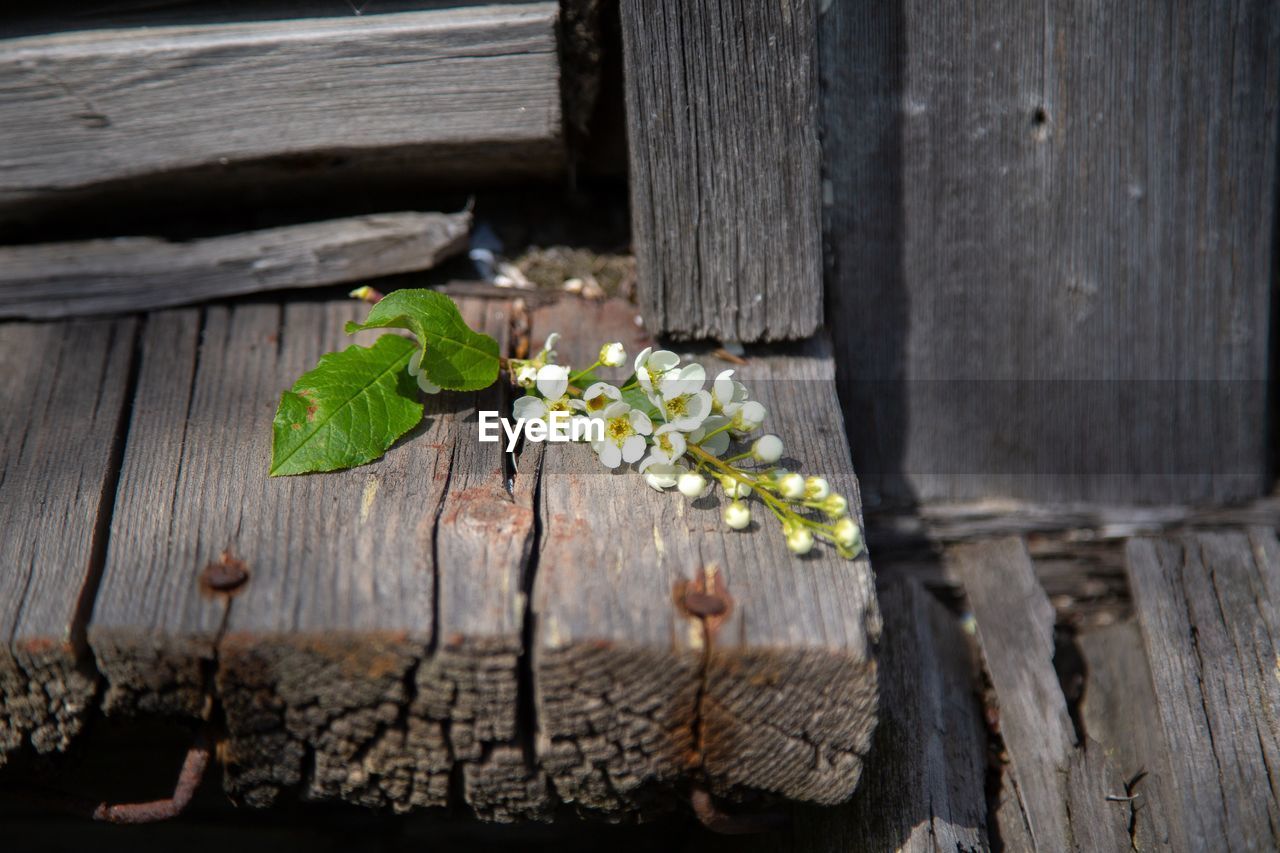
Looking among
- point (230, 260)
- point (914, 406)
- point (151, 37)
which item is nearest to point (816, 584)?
point (914, 406)

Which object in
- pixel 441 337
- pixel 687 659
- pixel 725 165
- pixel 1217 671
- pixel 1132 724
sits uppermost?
pixel 725 165

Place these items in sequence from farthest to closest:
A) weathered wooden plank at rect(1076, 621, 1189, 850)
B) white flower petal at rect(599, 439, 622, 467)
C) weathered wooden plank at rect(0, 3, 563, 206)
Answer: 1. weathered wooden plank at rect(0, 3, 563, 206)
2. weathered wooden plank at rect(1076, 621, 1189, 850)
3. white flower petal at rect(599, 439, 622, 467)

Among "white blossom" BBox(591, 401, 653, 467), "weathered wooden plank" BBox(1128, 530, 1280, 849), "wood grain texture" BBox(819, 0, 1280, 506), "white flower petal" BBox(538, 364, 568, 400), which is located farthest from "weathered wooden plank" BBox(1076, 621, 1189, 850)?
"white flower petal" BBox(538, 364, 568, 400)

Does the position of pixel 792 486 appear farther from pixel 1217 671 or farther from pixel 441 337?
pixel 1217 671

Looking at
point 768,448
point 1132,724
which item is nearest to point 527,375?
point 768,448

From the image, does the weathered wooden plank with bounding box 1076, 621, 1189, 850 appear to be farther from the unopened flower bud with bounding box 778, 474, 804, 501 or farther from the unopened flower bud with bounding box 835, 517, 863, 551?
the unopened flower bud with bounding box 778, 474, 804, 501

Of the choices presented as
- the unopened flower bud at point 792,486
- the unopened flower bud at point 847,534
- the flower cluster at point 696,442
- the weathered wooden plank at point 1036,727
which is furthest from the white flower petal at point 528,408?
the weathered wooden plank at point 1036,727
